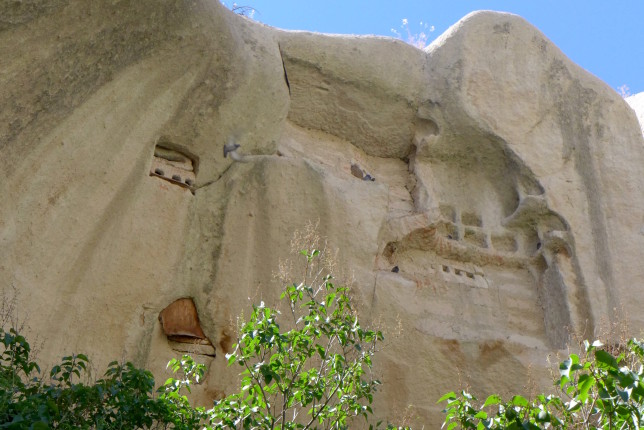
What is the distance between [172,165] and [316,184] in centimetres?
124

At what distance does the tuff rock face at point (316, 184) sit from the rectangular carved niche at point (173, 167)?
0.02 m

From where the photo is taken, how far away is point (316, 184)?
22.5 ft

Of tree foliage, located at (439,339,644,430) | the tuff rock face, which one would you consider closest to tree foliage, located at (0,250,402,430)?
tree foliage, located at (439,339,644,430)

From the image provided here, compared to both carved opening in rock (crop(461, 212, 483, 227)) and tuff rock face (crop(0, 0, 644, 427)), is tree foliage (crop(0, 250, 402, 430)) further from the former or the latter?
carved opening in rock (crop(461, 212, 483, 227))

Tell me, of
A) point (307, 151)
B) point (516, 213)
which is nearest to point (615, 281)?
point (516, 213)

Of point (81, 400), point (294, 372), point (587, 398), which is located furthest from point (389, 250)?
point (587, 398)

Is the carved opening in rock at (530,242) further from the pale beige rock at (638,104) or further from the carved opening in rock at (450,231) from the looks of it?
the pale beige rock at (638,104)

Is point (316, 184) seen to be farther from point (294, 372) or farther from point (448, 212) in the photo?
point (294, 372)

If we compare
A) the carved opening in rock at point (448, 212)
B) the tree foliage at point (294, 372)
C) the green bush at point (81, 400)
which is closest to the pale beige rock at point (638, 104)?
the carved opening in rock at point (448, 212)

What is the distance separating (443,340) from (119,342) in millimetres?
2572

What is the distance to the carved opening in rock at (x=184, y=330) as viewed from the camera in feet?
20.1

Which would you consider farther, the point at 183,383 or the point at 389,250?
the point at 389,250

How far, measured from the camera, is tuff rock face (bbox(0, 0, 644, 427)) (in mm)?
5754

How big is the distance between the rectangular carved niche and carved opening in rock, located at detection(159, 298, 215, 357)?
111 cm
